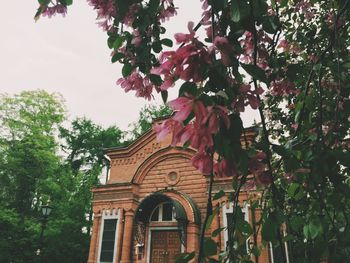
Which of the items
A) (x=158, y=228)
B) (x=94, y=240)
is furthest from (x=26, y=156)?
(x=158, y=228)

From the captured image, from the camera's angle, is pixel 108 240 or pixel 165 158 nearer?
pixel 108 240

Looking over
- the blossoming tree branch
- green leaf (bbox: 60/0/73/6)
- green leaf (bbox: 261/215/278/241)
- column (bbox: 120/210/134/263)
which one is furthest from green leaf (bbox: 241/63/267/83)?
column (bbox: 120/210/134/263)

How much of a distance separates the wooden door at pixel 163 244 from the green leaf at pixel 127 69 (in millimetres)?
12099

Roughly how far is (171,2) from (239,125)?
1692 millimetres

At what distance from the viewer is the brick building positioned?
12.8 meters

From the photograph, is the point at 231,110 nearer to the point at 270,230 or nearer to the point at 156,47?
the point at 270,230

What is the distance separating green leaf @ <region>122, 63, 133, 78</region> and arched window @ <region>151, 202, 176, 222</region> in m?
12.3

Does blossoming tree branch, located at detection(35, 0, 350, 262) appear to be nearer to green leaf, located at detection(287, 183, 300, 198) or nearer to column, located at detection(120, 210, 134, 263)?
green leaf, located at detection(287, 183, 300, 198)

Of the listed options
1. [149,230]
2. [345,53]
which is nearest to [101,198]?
[149,230]

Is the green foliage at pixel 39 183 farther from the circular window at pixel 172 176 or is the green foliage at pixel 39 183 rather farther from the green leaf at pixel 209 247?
the green leaf at pixel 209 247

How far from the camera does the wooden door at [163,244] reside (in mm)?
13027

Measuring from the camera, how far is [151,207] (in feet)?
45.5

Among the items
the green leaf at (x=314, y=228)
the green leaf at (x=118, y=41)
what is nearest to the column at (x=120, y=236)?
the green leaf at (x=118, y=41)

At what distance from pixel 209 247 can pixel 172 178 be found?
13109mm
